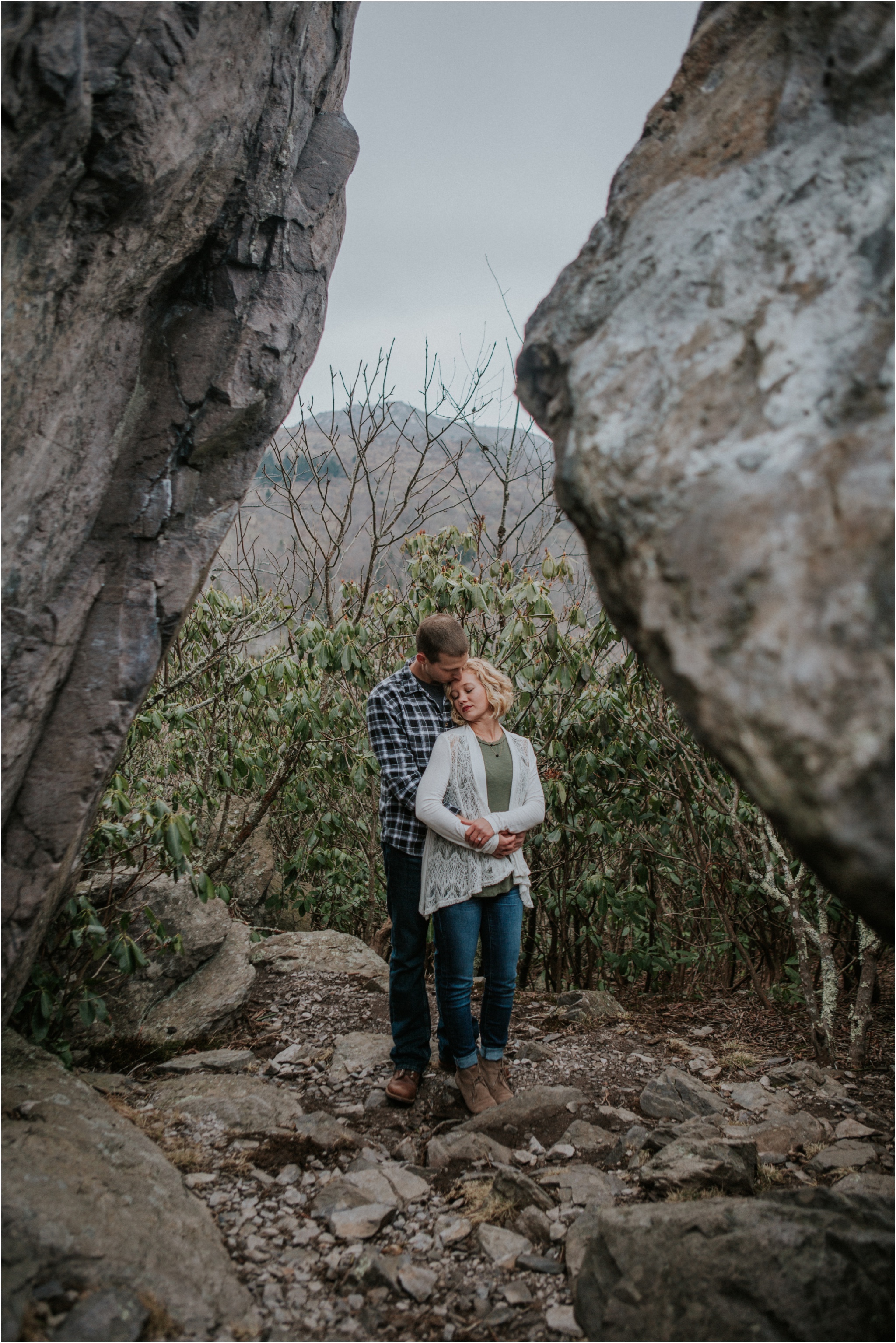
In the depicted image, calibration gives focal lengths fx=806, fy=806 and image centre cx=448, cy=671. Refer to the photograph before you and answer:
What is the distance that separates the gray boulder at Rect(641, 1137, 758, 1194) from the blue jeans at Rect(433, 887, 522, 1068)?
86cm

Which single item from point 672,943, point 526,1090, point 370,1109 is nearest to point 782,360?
point 526,1090

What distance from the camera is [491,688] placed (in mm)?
3652

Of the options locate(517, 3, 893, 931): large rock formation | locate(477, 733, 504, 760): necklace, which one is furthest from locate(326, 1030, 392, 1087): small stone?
locate(517, 3, 893, 931): large rock formation

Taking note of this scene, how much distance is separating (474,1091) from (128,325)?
3301 millimetres

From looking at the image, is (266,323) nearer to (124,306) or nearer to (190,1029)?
(124,306)

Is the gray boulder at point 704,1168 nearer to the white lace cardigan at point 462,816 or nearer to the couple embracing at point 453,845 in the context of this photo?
the couple embracing at point 453,845

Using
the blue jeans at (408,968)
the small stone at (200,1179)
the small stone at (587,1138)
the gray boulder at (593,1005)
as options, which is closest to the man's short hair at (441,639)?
the blue jeans at (408,968)

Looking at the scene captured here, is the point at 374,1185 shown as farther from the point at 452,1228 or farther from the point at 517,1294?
the point at 517,1294

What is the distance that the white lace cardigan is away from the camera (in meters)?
3.33

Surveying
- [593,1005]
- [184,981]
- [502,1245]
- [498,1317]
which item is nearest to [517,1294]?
[498,1317]

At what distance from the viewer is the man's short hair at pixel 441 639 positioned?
3.54 metres

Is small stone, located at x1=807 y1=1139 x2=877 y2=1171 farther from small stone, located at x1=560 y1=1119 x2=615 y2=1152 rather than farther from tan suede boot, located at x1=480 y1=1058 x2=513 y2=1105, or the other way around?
tan suede boot, located at x1=480 y1=1058 x2=513 y2=1105

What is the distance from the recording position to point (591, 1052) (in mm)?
4254

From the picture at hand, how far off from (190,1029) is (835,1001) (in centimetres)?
333
